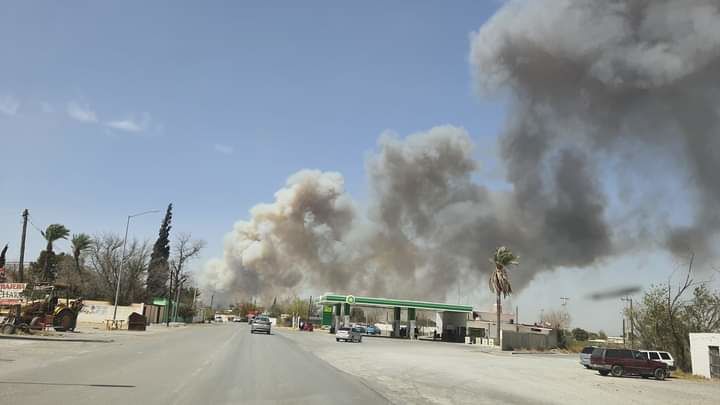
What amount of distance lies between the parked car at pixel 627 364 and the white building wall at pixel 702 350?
3.46m

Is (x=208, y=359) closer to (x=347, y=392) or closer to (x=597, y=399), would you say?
(x=347, y=392)

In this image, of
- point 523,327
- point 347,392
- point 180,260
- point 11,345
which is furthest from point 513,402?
point 180,260

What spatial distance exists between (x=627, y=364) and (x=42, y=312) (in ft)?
106

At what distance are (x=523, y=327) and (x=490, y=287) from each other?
68.6 ft

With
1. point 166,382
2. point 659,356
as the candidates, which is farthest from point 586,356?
point 166,382

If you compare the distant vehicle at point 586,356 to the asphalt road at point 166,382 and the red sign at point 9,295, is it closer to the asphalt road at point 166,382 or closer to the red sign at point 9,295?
the asphalt road at point 166,382

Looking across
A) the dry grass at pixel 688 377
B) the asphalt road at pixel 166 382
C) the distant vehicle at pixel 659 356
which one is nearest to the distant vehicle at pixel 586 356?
the distant vehicle at pixel 659 356

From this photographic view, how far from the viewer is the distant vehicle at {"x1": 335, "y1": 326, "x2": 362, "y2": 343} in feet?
151

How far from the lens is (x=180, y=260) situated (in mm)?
81375

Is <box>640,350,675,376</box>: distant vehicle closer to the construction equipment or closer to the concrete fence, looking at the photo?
the concrete fence

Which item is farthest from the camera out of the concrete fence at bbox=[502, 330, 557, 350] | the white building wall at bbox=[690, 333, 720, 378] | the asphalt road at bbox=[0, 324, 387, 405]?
the concrete fence at bbox=[502, 330, 557, 350]

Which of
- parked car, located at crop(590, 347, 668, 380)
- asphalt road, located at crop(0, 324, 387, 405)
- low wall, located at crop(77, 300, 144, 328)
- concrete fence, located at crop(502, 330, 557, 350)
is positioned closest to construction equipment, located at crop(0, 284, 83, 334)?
asphalt road, located at crop(0, 324, 387, 405)

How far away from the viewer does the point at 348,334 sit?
151 ft

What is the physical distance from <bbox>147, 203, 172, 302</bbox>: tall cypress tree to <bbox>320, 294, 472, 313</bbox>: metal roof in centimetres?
2905
